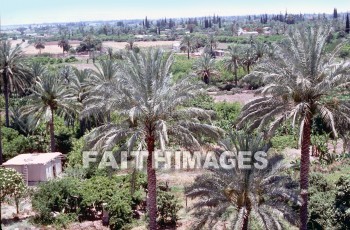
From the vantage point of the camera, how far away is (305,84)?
14.4 meters

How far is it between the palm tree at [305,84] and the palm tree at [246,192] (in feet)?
3.60

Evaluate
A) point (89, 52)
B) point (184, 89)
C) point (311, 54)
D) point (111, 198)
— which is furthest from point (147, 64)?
point (89, 52)

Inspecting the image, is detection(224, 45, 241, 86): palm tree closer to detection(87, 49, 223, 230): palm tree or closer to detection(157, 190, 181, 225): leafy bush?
detection(157, 190, 181, 225): leafy bush

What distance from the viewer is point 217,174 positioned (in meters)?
15.2

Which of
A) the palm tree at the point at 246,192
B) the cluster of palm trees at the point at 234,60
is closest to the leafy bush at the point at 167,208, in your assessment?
the palm tree at the point at 246,192

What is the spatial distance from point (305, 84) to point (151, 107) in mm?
5045

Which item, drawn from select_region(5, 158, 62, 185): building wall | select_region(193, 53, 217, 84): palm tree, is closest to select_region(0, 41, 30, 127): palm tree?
select_region(5, 158, 62, 185): building wall

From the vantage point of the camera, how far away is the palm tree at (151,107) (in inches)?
596

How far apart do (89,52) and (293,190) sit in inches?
4250

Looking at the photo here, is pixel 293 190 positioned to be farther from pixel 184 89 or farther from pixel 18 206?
pixel 18 206

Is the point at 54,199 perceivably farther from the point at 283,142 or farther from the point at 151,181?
the point at 283,142

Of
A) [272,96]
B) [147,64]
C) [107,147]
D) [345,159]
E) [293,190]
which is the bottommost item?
[345,159]

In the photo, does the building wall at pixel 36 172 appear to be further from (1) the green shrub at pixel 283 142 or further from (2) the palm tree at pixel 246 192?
(1) the green shrub at pixel 283 142

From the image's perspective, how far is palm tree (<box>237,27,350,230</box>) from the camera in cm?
1487
